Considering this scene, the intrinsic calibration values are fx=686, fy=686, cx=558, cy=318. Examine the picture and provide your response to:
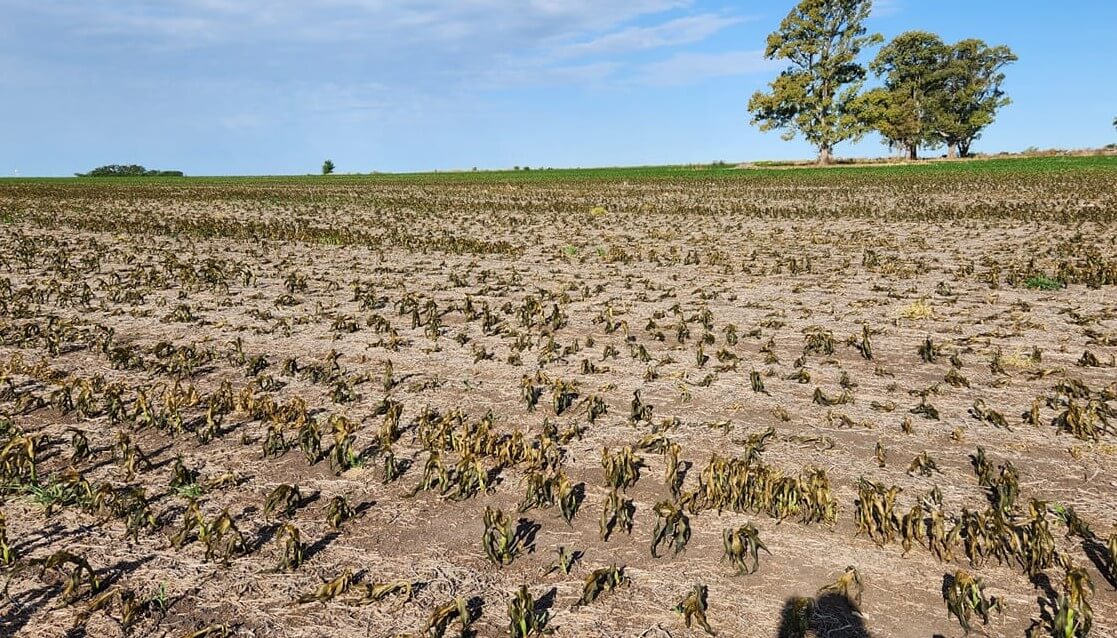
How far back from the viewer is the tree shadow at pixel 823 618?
317 cm

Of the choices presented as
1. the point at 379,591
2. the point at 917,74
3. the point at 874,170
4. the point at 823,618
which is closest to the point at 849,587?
the point at 823,618

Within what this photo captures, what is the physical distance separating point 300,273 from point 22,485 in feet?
29.5

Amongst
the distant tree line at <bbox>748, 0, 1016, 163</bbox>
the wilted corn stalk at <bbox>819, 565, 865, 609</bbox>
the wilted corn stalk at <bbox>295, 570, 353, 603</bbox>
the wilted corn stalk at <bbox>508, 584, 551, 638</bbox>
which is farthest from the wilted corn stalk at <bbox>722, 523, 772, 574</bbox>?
the distant tree line at <bbox>748, 0, 1016, 163</bbox>

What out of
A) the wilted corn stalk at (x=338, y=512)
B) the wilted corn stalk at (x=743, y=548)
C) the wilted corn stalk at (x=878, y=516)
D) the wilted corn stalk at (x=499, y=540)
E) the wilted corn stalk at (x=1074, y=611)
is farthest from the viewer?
the wilted corn stalk at (x=338, y=512)

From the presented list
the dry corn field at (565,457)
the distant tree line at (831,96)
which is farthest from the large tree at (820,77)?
the dry corn field at (565,457)

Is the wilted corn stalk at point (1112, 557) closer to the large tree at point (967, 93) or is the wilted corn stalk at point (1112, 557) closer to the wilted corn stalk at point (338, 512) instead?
the wilted corn stalk at point (338, 512)

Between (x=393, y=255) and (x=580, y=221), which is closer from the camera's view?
(x=393, y=255)

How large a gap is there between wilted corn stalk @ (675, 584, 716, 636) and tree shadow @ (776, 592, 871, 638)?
13.2 inches

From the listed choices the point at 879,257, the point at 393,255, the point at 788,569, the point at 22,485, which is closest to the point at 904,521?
the point at 788,569

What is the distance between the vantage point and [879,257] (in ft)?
45.4

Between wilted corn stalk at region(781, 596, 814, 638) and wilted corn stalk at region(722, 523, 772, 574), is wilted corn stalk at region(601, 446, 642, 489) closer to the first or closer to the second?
wilted corn stalk at region(722, 523, 772, 574)

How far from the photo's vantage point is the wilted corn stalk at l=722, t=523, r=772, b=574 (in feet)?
12.0

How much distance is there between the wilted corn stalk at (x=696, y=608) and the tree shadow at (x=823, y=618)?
0.34m

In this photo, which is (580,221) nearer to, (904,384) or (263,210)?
(263,210)
